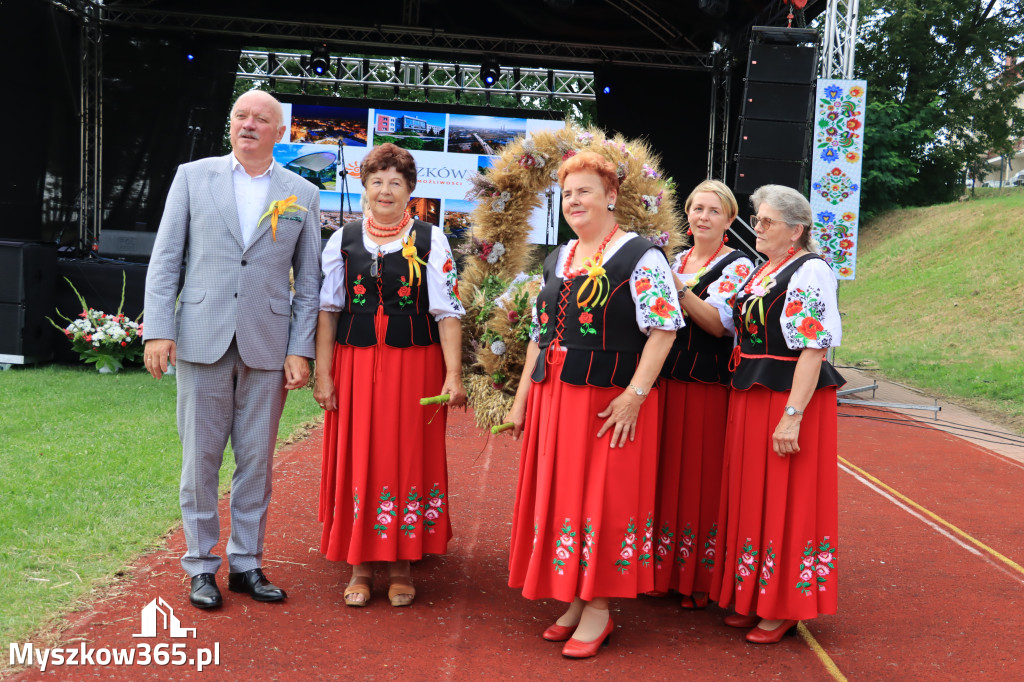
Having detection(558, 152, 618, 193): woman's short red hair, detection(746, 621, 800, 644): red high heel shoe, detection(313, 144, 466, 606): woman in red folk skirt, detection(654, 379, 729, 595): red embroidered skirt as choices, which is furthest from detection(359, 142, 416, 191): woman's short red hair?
detection(746, 621, 800, 644): red high heel shoe

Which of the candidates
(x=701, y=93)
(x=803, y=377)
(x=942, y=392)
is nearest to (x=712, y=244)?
(x=803, y=377)

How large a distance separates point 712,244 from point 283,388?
1.89 meters

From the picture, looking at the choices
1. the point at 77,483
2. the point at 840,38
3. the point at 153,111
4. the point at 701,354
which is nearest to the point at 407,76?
the point at 153,111

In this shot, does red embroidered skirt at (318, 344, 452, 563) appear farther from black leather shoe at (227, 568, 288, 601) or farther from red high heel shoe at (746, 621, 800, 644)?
red high heel shoe at (746, 621, 800, 644)

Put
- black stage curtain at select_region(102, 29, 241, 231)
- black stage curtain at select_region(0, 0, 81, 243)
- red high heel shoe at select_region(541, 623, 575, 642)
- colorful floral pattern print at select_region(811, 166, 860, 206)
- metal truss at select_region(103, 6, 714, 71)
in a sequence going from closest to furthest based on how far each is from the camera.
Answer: red high heel shoe at select_region(541, 623, 575, 642)
colorful floral pattern print at select_region(811, 166, 860, 206)
black stage curtain at select_region(0, 0, 81, 243)
metal truss at select_region(103, 6, 714, 71)
black stage curtain at select_region(102, 29, 241, 231)

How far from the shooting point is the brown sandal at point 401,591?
3457 mm

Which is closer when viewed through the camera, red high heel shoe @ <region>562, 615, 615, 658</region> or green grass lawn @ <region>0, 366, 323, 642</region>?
red high heel shoe @ <region>562, 615, 615, 658</region>

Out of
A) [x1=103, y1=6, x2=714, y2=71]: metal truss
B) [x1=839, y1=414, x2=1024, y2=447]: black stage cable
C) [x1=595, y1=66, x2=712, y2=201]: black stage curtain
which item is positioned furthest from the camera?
[x1=595, y1=66, x2=712, y2=201]: black stage curtain

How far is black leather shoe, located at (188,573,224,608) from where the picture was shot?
128 inches

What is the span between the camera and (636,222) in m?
3.70

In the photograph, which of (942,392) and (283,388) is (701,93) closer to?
(942,392)

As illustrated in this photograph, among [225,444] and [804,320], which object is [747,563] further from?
[225,444]

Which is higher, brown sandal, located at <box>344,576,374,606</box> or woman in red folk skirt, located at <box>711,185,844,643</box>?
woman in red folk skirt, located at <box>711,185,844,643</box>

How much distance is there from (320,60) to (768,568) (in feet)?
29.3
